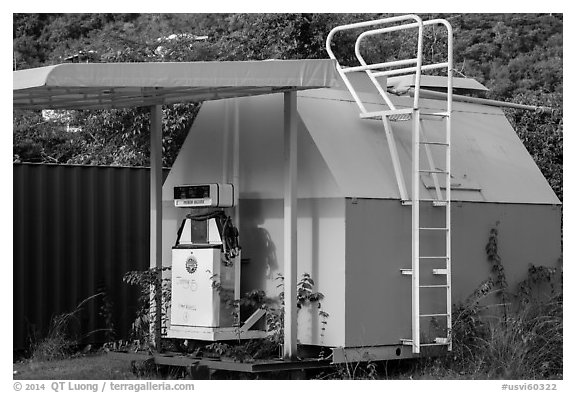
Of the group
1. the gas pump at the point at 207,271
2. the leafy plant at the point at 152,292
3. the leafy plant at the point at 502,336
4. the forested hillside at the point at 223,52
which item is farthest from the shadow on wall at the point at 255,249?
the forested hillside at the point at 223,52

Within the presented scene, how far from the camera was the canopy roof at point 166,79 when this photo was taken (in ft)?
30.5

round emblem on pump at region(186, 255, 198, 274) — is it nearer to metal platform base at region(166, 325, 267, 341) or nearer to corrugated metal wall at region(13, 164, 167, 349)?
metal platform base at region(166, 325, 267, 341)

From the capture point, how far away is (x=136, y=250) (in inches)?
575

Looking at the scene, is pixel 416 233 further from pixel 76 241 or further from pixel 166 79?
pixel 76 241

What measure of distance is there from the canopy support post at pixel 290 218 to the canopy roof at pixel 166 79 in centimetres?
28

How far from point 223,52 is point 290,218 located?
11817mm

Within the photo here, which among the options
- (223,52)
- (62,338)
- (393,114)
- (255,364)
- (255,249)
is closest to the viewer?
(255,364)

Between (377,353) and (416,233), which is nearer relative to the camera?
(377,353)

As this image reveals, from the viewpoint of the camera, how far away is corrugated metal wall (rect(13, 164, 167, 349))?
44.5 feet

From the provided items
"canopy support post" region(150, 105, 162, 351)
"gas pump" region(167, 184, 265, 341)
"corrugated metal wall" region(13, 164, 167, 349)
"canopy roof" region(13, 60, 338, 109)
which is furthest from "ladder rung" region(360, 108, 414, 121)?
Answer: "corrugated metal wall" region(13, 164, 167, 349)

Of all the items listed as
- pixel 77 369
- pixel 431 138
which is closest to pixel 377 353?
pixel 431 138

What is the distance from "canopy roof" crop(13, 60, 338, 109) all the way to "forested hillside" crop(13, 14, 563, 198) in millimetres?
7385

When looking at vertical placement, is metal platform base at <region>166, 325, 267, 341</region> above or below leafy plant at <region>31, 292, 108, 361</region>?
above

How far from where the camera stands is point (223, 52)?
21.9 meters
